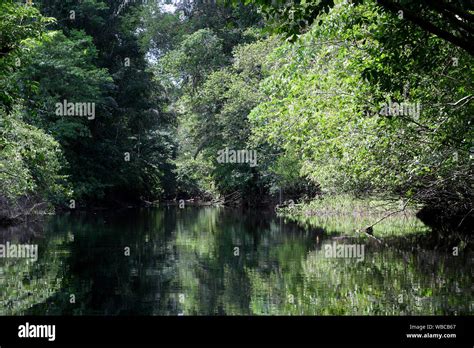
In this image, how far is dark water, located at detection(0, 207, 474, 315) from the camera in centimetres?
898

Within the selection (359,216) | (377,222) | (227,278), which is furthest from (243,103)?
(227,278)

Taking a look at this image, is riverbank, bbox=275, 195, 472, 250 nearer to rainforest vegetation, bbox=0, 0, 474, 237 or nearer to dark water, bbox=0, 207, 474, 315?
rainforest vegetation, bbox=0, 0, 474, 237

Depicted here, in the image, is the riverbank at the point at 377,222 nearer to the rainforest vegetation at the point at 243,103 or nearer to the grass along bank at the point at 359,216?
the grass along bank at the point at 359,216

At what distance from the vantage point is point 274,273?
1216 cm

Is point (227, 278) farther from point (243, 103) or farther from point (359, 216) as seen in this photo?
point (243, 103)

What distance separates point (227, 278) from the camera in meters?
11.7

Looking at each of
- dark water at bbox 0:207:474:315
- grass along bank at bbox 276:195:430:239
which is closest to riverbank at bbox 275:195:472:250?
grass along bank at bbox 276:195:430:239

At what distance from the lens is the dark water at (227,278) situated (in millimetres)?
8977

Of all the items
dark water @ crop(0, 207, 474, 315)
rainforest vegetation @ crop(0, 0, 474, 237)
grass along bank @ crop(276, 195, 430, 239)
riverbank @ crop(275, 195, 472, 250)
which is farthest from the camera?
grass along bank @ crop(276, 195, 430, 239)

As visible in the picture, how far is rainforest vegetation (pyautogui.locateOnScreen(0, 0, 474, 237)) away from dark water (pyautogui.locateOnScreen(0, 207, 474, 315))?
2.19 meters

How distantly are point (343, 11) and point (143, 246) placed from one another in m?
8.92

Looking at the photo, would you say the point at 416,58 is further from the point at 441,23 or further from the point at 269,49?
the point at 269,49

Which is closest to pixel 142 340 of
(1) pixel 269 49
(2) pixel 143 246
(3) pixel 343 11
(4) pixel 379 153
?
(3) pixel 343 11

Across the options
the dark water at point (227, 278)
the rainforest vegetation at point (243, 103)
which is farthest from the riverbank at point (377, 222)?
the dark water at point (227, 278)
